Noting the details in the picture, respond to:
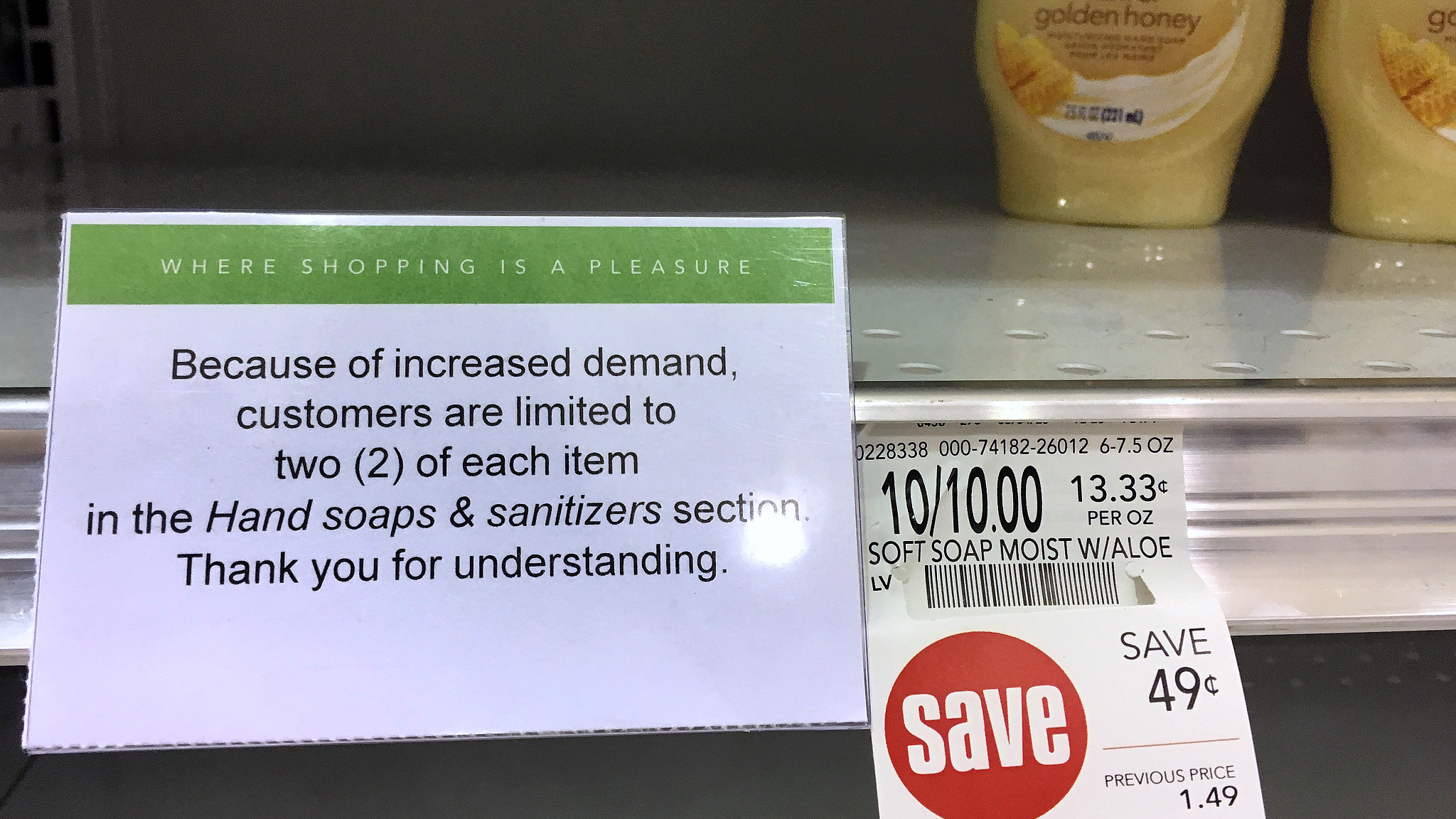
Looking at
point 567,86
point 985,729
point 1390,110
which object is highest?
point 567,86

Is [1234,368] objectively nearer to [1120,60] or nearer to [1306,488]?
[1306,488]

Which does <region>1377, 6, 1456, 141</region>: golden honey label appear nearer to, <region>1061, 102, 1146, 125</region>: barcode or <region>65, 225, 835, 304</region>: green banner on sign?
<region>1061, 102, 1146, 125</region>: barcode

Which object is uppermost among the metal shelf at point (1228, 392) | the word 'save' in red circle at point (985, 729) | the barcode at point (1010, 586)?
the metal shelf at point (1228, 392)

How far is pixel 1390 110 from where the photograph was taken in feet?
2.09

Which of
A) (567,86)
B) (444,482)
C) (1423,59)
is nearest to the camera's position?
(444,482)

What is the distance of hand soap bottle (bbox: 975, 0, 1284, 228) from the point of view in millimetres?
630

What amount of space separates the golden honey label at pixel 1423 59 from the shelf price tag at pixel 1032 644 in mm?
406

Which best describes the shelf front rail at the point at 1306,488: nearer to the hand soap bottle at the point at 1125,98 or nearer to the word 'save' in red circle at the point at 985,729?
the word 'save' in red circle at the point at 985,729

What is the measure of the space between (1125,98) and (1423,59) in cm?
18

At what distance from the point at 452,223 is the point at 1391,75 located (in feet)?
2.05

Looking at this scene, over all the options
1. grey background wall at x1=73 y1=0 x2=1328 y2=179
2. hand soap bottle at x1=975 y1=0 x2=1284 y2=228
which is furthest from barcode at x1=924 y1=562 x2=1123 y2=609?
grey background wall at x1=73 y1=0 x2=1328 y2=179

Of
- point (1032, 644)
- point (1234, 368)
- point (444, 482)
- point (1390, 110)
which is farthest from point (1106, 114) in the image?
point (444, 482)

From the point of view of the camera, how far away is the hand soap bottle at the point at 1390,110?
0.60 meters

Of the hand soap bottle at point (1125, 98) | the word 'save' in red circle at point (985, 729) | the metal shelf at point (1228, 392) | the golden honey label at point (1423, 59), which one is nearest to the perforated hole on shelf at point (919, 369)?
the metal shelf at point (1228, 392)
